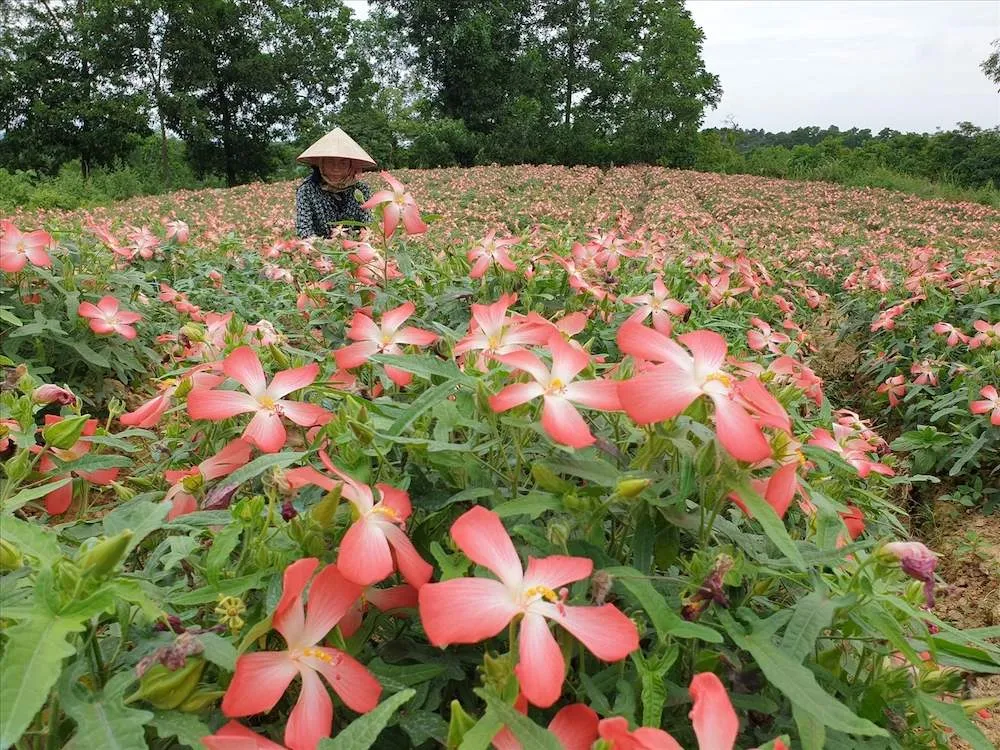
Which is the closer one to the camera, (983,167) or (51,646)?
(51,646)

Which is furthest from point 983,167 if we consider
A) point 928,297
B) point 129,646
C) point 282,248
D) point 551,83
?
point 129,646

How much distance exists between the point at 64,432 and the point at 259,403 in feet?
0.76

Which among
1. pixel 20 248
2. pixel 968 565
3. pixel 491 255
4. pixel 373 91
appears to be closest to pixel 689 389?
pixel 491 255

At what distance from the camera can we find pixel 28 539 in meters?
0.57

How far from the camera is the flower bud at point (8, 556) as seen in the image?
54 centimetres

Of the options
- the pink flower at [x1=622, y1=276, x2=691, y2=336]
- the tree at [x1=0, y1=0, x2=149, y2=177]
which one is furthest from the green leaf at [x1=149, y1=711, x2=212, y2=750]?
the tree at [x1=0, y1=0, x2=149, y2=177]

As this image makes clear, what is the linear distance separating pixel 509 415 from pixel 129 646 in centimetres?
39

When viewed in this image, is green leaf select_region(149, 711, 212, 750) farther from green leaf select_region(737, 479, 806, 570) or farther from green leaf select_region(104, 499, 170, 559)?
green leaf select_region(737, 479, 806, 570)

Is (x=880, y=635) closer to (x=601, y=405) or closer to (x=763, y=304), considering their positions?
(x=601, y=405)

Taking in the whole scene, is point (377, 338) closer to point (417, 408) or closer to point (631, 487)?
point (417, 408)

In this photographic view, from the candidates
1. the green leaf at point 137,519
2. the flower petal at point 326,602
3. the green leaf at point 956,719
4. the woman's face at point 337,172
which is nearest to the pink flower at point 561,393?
the flower petal at point 326,602

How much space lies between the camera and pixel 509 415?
710 millimetres

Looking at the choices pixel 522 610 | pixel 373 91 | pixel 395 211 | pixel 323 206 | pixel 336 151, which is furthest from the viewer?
pixel 373 91

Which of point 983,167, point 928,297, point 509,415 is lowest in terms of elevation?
point 928,297
